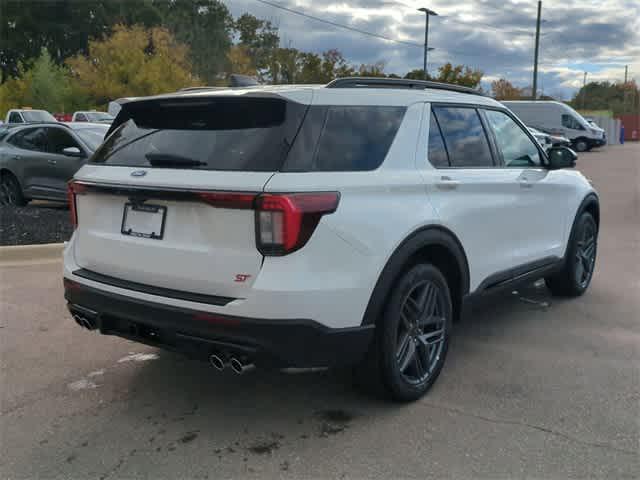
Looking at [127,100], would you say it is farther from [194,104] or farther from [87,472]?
[87,472]

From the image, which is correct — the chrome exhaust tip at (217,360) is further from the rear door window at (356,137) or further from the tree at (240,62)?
the tree at (240,62)

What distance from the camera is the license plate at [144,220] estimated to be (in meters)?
3.32

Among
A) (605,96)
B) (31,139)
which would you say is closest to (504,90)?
(605,96)

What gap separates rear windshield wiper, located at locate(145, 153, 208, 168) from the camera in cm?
328

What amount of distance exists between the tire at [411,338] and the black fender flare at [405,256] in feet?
0.32

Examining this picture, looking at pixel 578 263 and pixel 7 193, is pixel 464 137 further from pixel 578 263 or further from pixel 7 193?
pixel 7 193

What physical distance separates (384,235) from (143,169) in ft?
4.32

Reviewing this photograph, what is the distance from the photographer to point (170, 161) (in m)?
3.36

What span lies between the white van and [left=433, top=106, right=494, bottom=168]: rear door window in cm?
3378

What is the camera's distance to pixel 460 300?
4.23 meters

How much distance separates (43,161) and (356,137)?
28.8 feet

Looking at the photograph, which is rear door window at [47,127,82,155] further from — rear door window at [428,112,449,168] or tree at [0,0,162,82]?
tree at [0,0,162,82]

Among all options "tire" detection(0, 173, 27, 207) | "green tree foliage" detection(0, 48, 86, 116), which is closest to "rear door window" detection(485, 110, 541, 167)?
"tire" detection(0, 173, 27, 207)

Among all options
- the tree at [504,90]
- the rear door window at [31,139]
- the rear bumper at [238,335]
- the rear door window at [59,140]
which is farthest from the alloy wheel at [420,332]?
the tree at [504,90]
